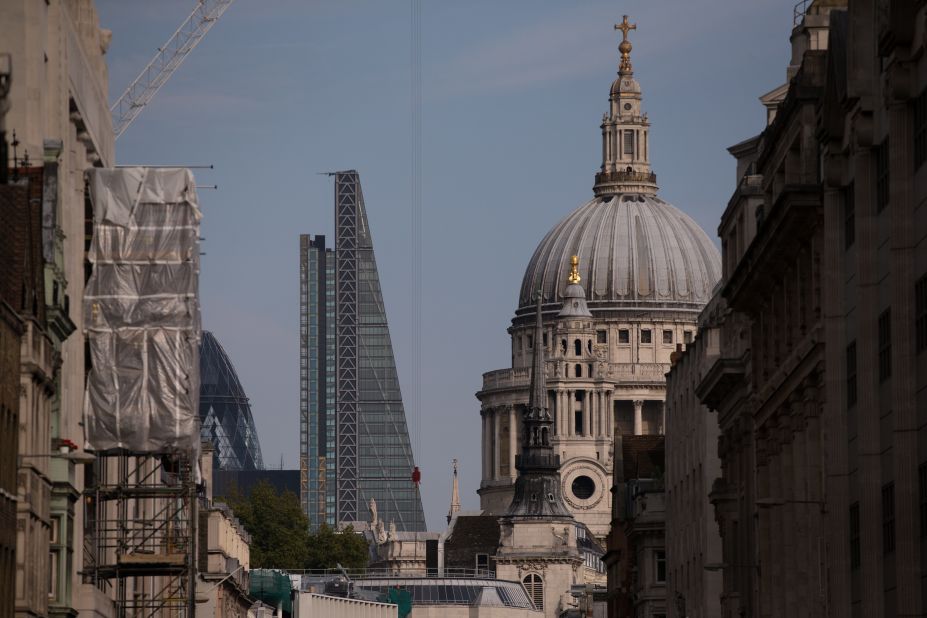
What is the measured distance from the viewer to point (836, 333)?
78.6m

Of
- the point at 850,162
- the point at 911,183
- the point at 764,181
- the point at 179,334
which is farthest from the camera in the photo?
the point at 764,181

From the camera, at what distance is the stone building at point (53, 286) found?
2820 inches

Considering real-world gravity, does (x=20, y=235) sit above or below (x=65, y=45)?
below

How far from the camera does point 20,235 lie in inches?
2694

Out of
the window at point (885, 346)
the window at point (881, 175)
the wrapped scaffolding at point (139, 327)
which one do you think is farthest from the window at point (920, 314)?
the wrapped scaffolding at point (139, 327)

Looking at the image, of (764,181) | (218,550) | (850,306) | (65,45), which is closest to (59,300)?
(65,45)

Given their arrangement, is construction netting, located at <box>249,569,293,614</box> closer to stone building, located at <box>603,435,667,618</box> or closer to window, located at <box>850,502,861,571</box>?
stone building, located at <box>603,435,667,618</box>

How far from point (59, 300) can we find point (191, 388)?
37.6 ft

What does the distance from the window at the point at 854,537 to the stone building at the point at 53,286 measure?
17731 mm

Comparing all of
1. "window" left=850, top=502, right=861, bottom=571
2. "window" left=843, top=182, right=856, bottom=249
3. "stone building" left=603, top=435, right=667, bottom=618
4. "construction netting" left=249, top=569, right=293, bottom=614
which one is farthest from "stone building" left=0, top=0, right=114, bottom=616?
"construction netting" left=249, top=569, right=293, bottom=614

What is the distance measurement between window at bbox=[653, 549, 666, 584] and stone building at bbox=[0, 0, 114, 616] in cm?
6409

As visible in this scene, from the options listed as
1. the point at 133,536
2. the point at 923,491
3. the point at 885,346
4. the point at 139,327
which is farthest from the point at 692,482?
the point at 923,491

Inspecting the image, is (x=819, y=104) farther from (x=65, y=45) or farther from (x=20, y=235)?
(x=20, y=235)

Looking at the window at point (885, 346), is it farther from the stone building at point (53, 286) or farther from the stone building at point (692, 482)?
the stone building at point (692, 482)
